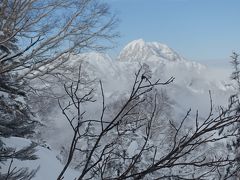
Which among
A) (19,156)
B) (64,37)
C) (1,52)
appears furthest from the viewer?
(64,37)

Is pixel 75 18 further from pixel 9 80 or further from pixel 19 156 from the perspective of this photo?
pixel 19 156

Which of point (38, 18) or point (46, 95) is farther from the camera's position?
point (46, 95)

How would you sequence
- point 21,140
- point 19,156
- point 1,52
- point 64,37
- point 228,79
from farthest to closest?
point 228,79
point 64,37
point 21,140
point 1,52
point 19,156

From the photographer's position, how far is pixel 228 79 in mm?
13695

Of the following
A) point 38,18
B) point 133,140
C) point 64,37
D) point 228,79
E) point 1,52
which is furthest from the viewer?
point 228,79

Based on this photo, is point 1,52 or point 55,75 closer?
point 1,52

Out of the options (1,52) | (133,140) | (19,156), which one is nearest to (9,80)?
(1,52)

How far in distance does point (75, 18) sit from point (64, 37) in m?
0.71

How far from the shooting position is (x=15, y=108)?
6352 mm

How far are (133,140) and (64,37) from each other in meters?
4.08

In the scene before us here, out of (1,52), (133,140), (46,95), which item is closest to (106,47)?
(46,95)

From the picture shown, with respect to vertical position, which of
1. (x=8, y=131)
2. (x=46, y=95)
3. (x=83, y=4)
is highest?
(x=83, y=4)

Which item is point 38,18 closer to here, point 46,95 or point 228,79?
point 46,95

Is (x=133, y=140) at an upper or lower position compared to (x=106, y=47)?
lower
